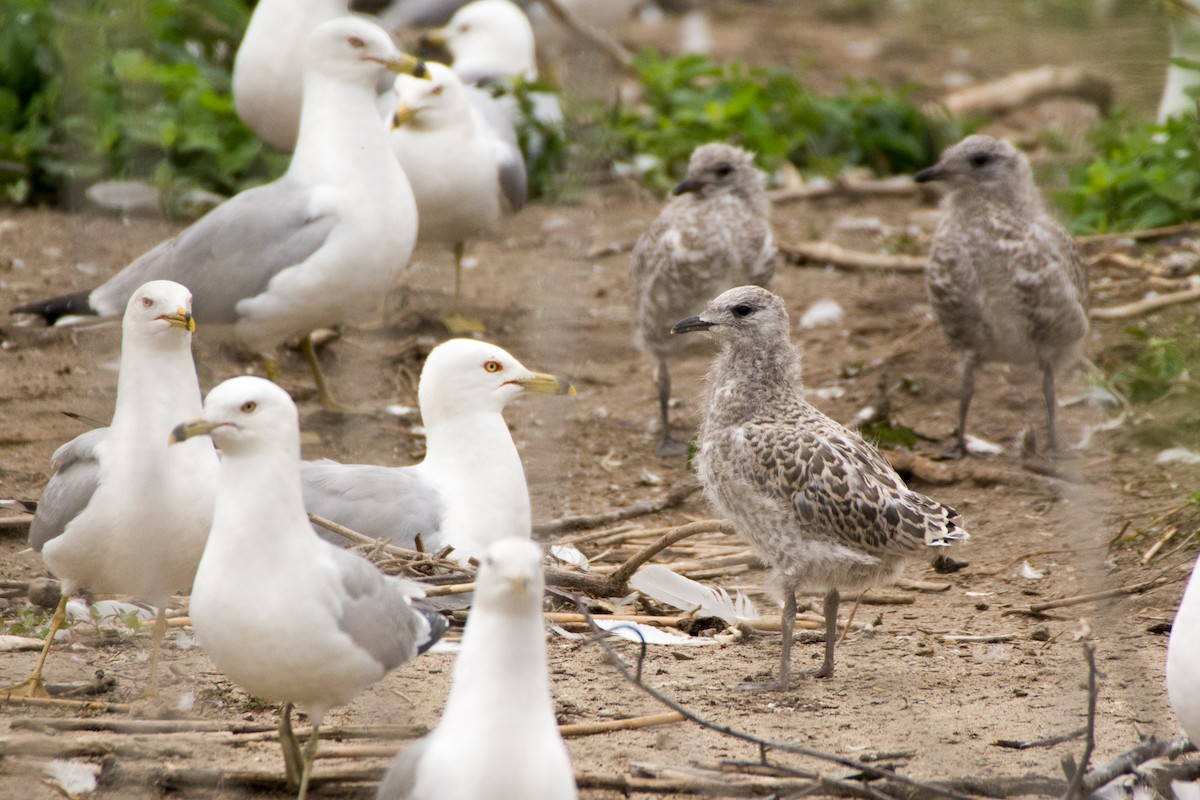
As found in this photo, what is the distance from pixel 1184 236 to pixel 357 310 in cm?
416

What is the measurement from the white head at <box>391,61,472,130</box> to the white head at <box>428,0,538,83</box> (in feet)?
5.68

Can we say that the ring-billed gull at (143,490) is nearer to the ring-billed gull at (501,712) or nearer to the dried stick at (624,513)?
the ring-billed gull at (501,712)

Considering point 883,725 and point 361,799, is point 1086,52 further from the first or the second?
point 361,799

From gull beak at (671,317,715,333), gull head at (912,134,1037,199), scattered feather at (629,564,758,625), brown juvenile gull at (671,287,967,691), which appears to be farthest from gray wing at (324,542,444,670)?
gull head at (912,134,1037,199)

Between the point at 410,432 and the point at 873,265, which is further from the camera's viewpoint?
the point at 873,265

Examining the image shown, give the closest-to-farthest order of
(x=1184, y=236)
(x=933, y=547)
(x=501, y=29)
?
(x=933, y=547) → (x=1184, y=236) → (x=501, y=29)

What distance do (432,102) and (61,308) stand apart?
6.18ft

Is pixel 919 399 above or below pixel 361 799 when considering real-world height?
below

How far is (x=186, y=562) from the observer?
364 centimetres

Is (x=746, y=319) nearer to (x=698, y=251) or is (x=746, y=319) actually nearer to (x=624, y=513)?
(x=624, y=513)

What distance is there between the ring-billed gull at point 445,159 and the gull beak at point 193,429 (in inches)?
136

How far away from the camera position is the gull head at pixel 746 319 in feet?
13.8

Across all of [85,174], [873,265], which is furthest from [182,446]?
[873,265]

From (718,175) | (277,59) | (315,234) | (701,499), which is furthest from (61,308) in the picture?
(718,175)
